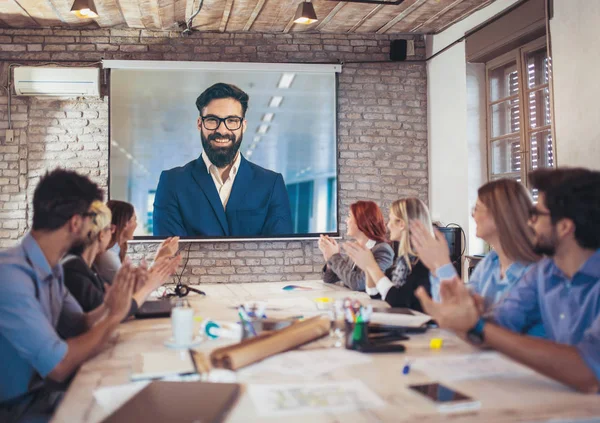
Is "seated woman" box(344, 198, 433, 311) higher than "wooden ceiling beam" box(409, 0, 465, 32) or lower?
lower

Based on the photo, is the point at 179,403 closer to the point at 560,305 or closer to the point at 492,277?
the point at 560,305

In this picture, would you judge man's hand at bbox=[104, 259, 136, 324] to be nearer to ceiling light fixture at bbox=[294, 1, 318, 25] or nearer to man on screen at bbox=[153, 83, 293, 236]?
ceiling light fixture at bbox=[294, 1, 318, 25]

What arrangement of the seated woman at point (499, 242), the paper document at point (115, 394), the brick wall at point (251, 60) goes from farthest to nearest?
the brick wall at point (251, 60) < the seated woman at point (499, 242) < the paper document at point (115, 394)

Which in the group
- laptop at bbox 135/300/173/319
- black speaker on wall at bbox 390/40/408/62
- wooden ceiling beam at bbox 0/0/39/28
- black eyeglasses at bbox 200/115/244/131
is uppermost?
wooden ceiling beam at bbox 0/0/39/28

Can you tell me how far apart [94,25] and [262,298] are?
3555 millimetres

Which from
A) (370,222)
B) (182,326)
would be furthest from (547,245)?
(370,222)

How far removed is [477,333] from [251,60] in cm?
435

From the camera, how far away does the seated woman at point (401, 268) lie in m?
2.85

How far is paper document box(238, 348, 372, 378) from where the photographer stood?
5.21 ft

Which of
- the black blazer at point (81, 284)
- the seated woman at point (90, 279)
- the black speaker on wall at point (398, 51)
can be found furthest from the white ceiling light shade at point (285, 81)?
the black blazer at point (81, 284)

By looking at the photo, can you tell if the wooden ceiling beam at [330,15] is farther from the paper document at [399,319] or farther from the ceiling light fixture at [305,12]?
the paper document at [399,319]

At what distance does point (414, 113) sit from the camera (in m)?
5.83

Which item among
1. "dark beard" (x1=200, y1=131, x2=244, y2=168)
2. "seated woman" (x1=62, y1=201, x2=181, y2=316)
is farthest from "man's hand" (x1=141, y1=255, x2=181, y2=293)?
"dark beard" (x1=200, y1=131, x2=244, y2=168)

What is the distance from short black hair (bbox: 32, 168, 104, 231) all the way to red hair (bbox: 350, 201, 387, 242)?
7.51 feet
